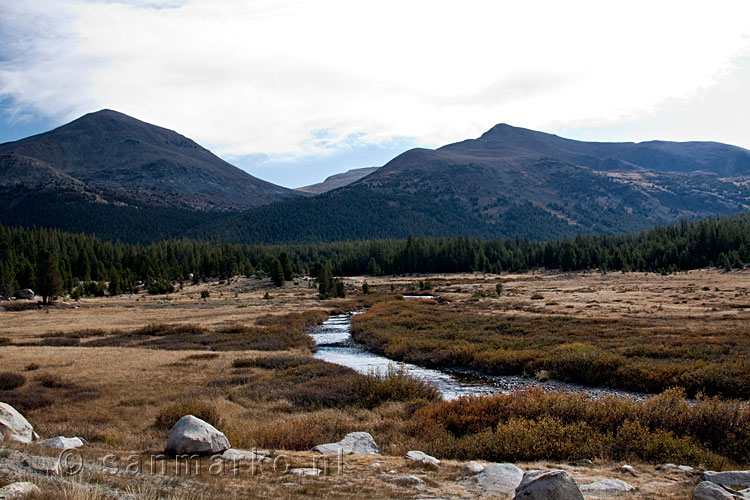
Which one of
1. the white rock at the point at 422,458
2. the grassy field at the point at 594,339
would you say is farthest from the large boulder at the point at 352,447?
the grassy field at the point at 594,339

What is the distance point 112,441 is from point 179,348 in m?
26.4

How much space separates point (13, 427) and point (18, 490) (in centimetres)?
851

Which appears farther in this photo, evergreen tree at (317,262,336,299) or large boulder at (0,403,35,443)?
evergreen tree at (317,262,336,299)

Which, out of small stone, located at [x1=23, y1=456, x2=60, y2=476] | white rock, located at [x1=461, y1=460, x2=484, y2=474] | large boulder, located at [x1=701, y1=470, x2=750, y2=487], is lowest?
white rock, located at [x1=461, y1=460, x2=484, y2=474]

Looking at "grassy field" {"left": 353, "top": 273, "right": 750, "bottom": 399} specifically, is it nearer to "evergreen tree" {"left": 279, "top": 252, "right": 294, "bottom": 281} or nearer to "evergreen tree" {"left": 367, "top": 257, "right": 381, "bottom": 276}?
"evergreen tree" {"left": 279, "top": 252, "right": 294, "bottom": 281}

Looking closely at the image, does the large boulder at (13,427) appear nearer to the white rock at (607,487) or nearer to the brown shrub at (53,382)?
the brown shrub at (53,382)

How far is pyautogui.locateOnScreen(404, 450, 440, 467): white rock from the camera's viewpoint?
12.9m

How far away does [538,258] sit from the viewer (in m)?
167

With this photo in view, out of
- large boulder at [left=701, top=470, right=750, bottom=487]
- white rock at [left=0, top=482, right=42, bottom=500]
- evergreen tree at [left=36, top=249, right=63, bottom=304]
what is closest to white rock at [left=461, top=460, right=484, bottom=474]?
large boulder at [left=701, top=470, right=750, bottom=487]

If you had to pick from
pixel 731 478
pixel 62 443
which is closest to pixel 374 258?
pixel 62 443

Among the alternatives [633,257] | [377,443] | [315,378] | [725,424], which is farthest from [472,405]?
[633,257]

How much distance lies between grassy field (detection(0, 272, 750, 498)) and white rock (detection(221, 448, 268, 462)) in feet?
3.97

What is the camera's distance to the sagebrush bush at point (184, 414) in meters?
17.9

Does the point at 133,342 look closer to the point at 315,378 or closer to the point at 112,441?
the point at 315,378
